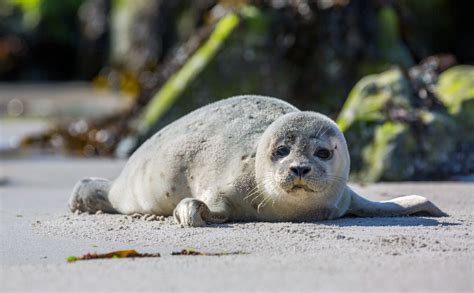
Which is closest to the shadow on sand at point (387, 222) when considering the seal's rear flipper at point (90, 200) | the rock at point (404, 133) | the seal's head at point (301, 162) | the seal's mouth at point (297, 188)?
the seal's head at point (301, 162)

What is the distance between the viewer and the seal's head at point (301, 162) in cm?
501

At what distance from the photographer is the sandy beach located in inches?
147

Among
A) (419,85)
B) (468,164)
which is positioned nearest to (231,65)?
(419,85)

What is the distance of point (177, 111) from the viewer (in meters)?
9.89

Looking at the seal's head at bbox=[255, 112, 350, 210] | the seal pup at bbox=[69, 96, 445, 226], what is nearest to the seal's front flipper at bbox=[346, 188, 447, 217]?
the seal pup at bbox=[69, 96, 445, 226]

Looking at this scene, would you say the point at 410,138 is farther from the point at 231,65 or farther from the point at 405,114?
the point at 231,65

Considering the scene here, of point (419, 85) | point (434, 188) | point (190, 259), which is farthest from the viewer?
point (419, 85)

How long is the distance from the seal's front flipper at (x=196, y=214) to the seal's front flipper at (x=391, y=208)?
758mm

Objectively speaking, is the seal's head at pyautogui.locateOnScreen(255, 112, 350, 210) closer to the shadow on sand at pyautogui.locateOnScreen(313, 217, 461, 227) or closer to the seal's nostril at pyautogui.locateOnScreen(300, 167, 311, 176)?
the seal's nostril at pyautogui.locateOnScreen(300, 167, 311, 176)

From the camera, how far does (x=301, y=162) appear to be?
5.02 metres

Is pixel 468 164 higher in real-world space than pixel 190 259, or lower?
higher

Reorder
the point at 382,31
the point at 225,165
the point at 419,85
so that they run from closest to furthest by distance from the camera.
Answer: the point at 225,165 → the point at 419,85 → the point at 382,31

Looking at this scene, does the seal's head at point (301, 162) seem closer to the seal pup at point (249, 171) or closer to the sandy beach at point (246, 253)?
the seal pup at point (249, 171)

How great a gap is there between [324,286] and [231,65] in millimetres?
6560
